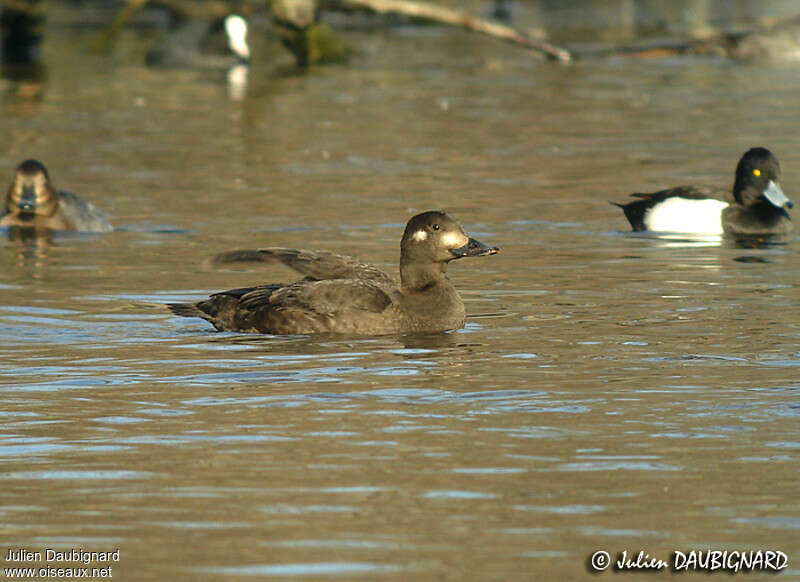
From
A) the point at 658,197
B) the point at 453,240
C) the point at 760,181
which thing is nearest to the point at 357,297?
the point at 453,240

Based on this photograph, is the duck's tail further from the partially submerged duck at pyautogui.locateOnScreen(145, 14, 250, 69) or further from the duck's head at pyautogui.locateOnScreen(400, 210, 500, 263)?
the partially submerged duck at pyautogui.locateOnScreen(145, 14, 250, 69)

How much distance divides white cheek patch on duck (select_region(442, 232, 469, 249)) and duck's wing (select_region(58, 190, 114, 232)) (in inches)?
264

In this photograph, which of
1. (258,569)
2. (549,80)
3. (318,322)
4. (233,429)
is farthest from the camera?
(549,80)

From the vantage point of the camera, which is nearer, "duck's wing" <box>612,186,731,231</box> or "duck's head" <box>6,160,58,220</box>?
"duck's wing" <box>612,186,731,231</box>

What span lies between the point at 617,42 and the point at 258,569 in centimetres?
3709

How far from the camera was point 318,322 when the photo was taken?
12.3 m

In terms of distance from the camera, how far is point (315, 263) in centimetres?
1273

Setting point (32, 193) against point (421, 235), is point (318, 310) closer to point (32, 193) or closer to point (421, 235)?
point (421, 235)

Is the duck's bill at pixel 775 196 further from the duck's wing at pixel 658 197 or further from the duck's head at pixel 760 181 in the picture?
the duck's wing at pixel 658 197

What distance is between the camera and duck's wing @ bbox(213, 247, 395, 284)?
12.7 m

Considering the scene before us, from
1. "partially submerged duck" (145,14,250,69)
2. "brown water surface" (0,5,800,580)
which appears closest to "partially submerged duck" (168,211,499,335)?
"brown water surface" (0,5,800,580)

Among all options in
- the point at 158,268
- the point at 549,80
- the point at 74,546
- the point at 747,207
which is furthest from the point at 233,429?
the point at 549,80

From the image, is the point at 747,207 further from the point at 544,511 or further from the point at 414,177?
the point at 544,511

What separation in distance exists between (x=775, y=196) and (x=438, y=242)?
21.9 feet
